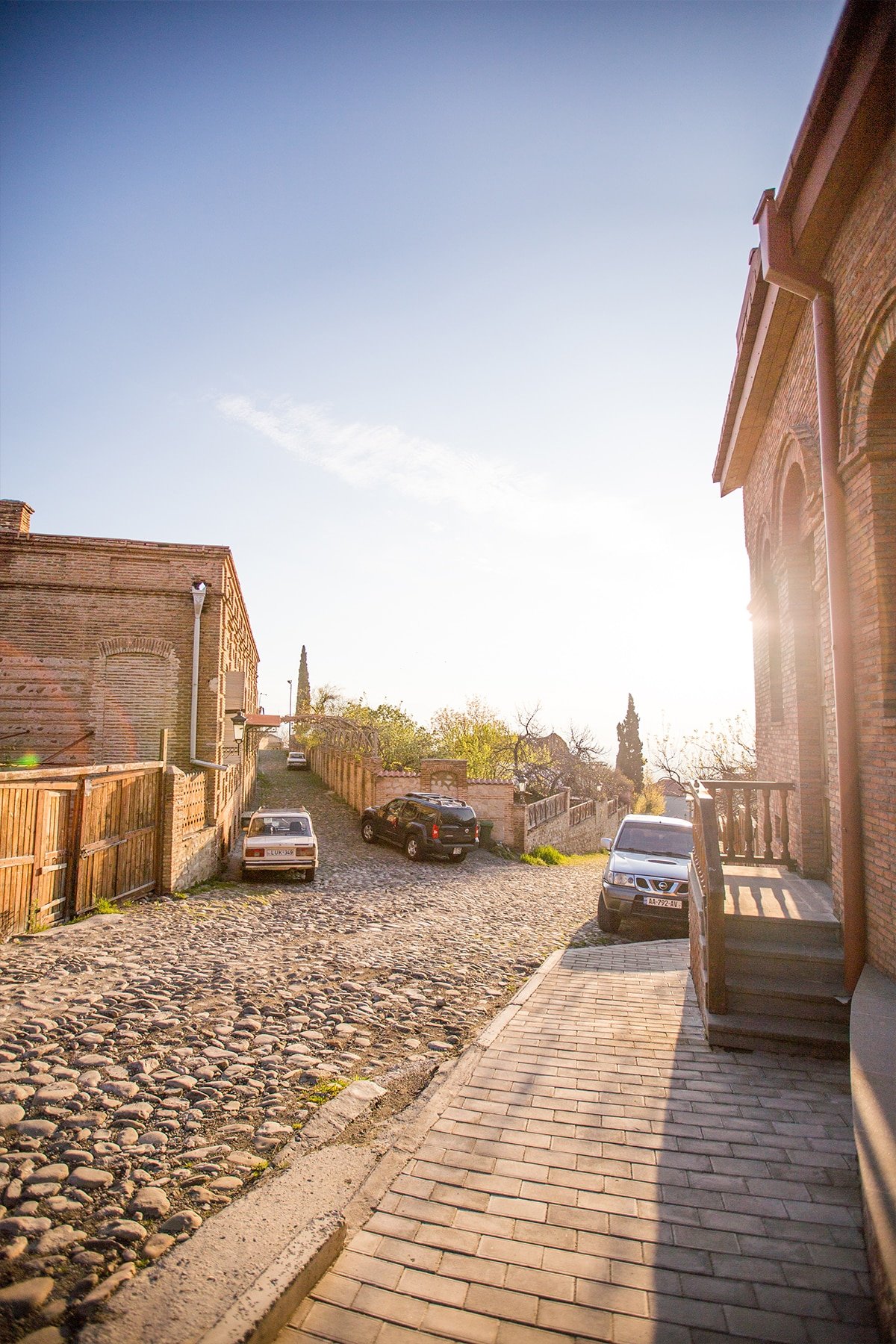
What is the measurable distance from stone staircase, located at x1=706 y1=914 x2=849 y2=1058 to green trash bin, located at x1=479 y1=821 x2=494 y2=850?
50.9ft

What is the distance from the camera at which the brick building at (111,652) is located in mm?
15508

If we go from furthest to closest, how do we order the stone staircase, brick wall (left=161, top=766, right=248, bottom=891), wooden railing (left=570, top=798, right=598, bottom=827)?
wooden railing (left=570, top=798, right=598, bottom=827), brick wall (left=161, top=766, right=248, bottom=891), the stone staircase

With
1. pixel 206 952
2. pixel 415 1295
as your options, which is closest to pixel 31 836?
pixel 206 952

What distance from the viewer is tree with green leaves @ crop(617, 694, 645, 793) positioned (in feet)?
179

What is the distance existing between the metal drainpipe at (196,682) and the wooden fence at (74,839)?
3.94 m

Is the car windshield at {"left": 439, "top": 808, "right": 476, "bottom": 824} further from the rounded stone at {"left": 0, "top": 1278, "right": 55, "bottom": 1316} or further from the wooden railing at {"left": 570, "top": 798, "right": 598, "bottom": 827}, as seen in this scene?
the rounded stone at {"left": 0, "top": 1278, "right": 55, "bottom": 1316}

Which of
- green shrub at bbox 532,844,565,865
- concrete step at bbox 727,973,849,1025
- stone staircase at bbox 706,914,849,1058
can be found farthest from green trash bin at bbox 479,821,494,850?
concrete step at bbox 727,973,849,1025

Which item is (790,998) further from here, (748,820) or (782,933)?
(748,820)

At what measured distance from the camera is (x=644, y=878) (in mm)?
10391

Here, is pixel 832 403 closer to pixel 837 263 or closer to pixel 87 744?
pixel 837 263

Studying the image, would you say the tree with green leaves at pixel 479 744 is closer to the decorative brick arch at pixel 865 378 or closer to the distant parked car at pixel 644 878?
the distant parked car at pixel 644 878

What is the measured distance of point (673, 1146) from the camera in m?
3.83

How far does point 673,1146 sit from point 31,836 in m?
7.66

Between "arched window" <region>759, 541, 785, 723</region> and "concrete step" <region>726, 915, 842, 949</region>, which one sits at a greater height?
"arched window" <region>759, 541, 785, 723</region>
